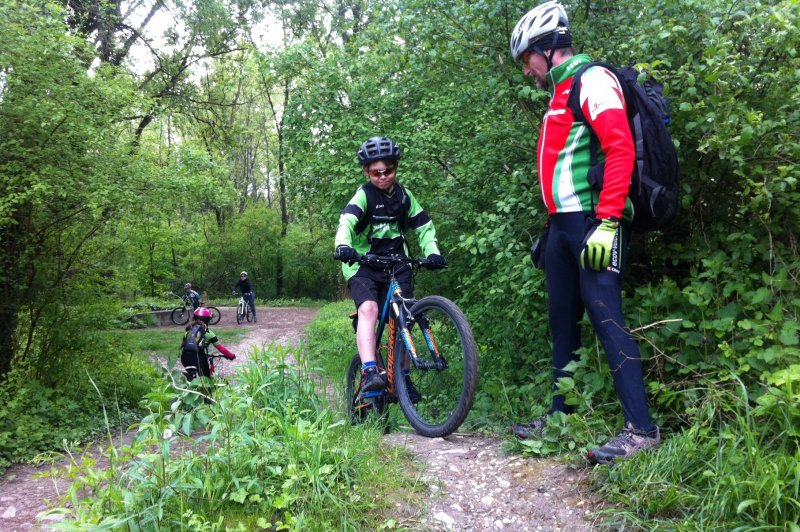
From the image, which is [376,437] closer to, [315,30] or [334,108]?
[334,108]

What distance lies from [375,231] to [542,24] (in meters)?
1.61

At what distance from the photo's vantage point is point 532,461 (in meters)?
2.58

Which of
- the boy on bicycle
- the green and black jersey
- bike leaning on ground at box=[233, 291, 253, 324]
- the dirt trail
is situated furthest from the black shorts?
bike leaning on ground at box=[233, 291, 253, 324]

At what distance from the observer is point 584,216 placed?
8.43ft

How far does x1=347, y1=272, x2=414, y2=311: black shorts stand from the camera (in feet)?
11.6

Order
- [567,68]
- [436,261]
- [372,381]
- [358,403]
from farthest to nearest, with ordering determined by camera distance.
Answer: [358,403] → [436,261] → [372,381] → [567,68]

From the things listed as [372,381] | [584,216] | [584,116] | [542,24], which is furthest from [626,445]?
[542,24]

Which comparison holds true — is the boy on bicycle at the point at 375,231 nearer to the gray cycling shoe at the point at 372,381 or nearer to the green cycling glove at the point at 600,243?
the gray cycling shoe at the point at 372,381

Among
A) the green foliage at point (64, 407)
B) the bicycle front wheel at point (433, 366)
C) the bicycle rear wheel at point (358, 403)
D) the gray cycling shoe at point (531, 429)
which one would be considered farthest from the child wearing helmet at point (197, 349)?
the gray cycling shoe at point (531, 429)

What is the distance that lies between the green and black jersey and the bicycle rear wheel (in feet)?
2.45

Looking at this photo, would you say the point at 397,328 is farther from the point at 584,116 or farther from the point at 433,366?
the point at 584,116

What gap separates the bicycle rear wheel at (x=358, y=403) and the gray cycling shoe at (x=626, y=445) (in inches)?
52.5

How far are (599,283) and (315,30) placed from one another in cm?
1543

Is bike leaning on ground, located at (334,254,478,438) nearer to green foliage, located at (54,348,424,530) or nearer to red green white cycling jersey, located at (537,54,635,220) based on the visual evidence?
green foliage, located at (54,348,424,530)
